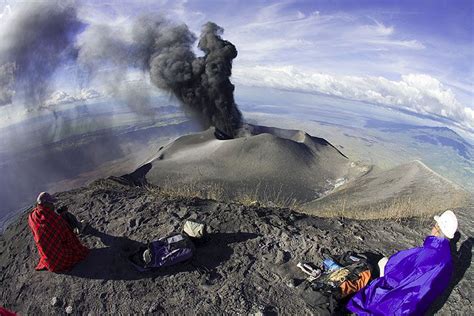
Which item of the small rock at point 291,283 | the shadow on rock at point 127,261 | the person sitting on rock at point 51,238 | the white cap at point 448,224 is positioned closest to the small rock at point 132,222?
the shadow on rock at point 127,261

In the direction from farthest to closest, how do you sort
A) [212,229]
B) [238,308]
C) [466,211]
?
[466,211]
[212,229]
[238,308]

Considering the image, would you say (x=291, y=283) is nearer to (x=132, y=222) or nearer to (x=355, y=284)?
(x=355, y=284)

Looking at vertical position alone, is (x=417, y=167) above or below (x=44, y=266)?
below

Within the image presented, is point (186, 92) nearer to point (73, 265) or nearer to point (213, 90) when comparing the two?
point (213, 90)

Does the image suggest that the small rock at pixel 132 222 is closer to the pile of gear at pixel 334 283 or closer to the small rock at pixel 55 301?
the small rock at pixel 55 301

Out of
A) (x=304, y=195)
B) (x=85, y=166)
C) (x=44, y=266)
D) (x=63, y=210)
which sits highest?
(x=63, y=210)

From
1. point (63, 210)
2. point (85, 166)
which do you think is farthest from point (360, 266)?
point (85, 166)
